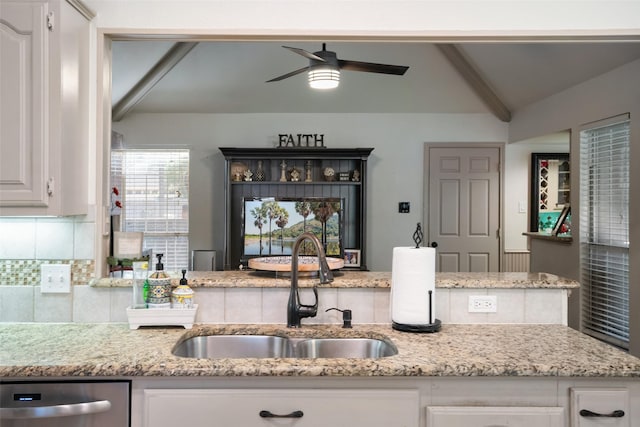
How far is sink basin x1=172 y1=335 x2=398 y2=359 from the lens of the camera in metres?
1.89

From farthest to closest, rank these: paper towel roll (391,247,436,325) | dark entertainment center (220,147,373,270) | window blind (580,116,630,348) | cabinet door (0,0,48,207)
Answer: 1. dark entertainment center (220,147,373,270)
2. window blind (580,116,630,348)
3. paper towel roll (391,247,436,325)
4. cabinet door (0,0,48,207)

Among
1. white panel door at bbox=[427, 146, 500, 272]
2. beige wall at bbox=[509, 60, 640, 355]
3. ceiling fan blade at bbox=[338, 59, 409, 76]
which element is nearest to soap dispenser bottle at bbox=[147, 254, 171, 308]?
ceiling fan blade at bbox=[338, 59, 409, 76]

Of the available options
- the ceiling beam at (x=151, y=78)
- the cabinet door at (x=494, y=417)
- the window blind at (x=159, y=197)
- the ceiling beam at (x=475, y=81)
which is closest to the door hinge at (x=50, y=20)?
the cabinet door at (x=494, y=417)

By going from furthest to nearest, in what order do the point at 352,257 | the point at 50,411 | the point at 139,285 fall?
the point at 352,257, the point at 139,285, the point at 50,411

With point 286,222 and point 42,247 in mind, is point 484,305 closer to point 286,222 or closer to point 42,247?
point 42,247

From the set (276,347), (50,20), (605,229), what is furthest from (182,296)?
(605,229)

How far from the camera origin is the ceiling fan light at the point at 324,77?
3.48 m

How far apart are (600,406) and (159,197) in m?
5.39

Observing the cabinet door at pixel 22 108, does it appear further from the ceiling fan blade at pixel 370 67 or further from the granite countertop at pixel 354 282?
the ceiling fan blade at pixel 370 67

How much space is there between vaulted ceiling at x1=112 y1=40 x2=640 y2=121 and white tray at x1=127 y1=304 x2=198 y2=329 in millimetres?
3227

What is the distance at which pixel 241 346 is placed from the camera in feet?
6.31

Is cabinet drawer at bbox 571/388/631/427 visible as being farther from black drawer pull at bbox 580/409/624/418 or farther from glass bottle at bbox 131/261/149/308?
glass bottle at bbox 131/261/149/308

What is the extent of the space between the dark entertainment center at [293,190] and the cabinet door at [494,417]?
4.08m

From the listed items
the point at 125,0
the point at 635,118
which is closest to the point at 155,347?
the point at 125,0
